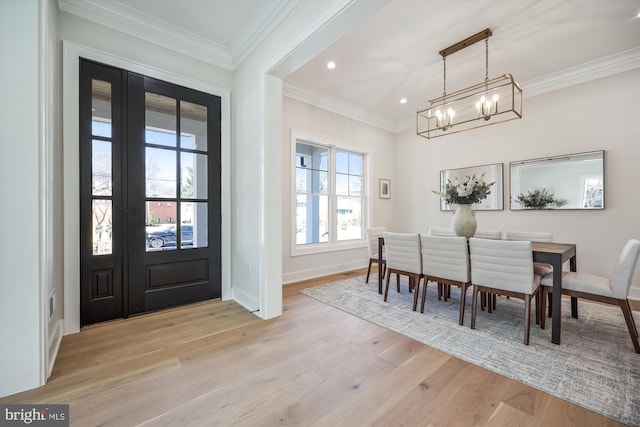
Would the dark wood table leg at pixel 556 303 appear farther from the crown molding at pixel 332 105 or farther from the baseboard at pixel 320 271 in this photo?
the crown molding at pixel 332 105

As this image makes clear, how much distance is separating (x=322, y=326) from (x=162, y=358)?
1316 millimetres

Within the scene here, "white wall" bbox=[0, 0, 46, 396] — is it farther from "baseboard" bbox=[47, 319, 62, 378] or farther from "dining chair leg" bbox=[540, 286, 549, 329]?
"dining chair leg" bbox=[540, 286, 549, 329]

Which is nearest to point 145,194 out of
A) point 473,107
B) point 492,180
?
point 492,180

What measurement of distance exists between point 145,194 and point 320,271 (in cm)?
278

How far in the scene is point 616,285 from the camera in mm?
2070

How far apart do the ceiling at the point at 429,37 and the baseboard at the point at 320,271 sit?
2.82m

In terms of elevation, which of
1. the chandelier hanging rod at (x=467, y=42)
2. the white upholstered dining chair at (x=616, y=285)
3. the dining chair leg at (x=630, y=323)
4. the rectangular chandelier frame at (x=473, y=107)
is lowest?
the dining chair leg at (x=630, y=323)

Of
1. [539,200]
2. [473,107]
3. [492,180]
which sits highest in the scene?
[473,107]

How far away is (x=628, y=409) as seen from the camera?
1.44m

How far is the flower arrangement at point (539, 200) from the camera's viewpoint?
377 cm

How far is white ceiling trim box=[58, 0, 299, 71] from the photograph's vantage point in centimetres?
241

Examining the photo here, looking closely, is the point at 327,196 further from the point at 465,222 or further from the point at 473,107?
the point at 473,107

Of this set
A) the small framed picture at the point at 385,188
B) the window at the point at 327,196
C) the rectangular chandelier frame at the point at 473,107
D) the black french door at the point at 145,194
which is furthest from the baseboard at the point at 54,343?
the small framed picture at the point at 385,188

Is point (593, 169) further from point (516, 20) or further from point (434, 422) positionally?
point (434, 422)
